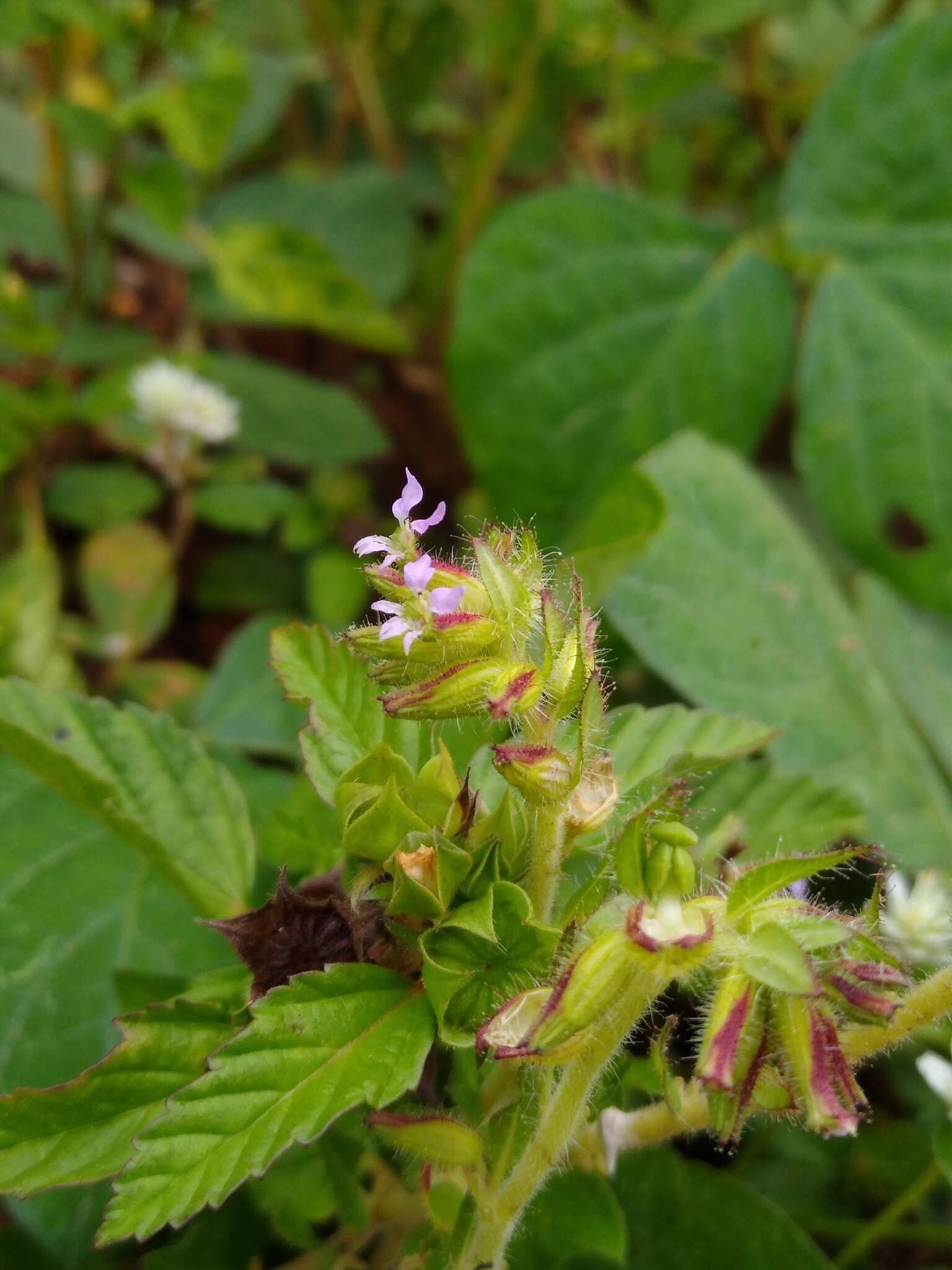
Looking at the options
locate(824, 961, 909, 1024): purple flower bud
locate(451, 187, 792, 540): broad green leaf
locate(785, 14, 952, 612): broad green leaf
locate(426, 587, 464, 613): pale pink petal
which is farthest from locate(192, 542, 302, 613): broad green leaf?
locate(824, 961, 909, 1024): purple flower bud

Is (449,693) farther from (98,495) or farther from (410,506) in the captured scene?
(98,495)

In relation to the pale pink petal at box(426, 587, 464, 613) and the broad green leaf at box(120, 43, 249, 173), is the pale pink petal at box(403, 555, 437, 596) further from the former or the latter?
the broad green leaf at box(120, 43, 249, 173)

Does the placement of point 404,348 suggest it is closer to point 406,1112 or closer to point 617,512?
point 617,512

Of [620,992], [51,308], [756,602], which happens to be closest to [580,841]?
[620,992]

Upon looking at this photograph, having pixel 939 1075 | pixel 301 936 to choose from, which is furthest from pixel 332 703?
pixel 939 1075

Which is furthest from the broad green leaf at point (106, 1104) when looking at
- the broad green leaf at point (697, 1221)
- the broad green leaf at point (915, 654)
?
the broad green leaf at point (915, 654)

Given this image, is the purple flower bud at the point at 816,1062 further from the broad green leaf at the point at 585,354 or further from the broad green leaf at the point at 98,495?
the broad green leaf at the point at 98,495
